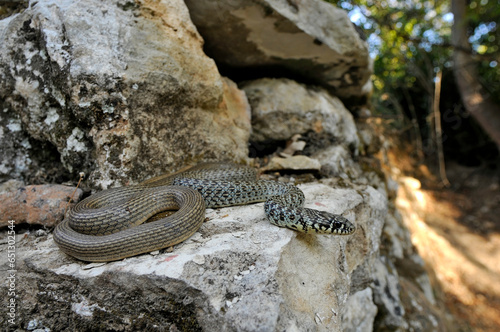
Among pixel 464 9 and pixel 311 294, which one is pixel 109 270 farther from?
pixel 464 9

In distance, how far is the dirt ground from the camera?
26.1 ft

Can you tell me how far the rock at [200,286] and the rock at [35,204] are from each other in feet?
1.01

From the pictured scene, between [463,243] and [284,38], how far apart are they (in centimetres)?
954

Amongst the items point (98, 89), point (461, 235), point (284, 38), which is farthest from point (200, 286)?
point (461, 235)

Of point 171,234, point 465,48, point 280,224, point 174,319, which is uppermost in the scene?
point 465,48

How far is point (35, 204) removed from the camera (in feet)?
11.5

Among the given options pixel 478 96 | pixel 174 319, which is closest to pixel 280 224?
pixel 174 319

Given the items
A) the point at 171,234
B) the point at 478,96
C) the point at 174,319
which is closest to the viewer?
the point at 174,319

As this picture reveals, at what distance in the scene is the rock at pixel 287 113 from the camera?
586 cm

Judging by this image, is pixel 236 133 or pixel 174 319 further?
pixel 236 133

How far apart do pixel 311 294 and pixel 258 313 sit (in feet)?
2.11

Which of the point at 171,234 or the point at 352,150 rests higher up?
the point at 352,150

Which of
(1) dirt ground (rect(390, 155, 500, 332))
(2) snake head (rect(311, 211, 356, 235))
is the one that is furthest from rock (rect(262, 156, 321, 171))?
(1) dirt ground (rect(390, 155, 500, 332))

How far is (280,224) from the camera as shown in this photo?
3.22m
